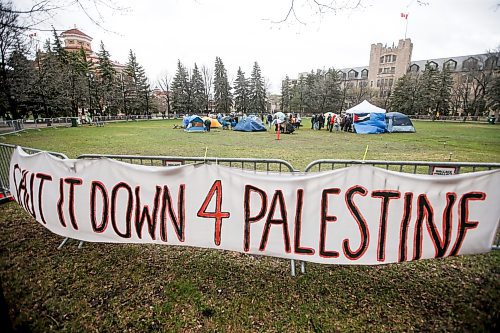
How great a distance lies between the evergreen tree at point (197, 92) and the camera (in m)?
66.6

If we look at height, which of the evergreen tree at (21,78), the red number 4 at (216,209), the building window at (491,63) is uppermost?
the building window at (491,63)

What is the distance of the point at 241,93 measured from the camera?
2736 inches

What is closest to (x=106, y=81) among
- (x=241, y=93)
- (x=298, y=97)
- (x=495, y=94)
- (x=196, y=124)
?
(x=241, y=93)

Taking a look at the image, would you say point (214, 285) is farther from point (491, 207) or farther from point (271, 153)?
point (271, 153)

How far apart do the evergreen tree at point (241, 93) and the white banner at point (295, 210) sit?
68.6 metres

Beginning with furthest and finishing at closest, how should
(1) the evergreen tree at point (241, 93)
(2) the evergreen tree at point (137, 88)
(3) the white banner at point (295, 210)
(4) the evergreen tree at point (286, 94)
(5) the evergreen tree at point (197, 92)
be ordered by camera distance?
(4) the evergreen tree at point (286, 94)
(1) the evergreen tree at point (241, 93)
(5) the evergreen tree at point (197, 92)
(2) the evergreen tree at point (137, 88)
(3) the white banner at point (295, 210)

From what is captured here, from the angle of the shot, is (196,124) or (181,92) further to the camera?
(181,92)

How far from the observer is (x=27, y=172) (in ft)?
13.2

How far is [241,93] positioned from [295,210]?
6979 centimetres

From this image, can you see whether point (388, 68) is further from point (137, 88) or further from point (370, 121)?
point (137, 88)

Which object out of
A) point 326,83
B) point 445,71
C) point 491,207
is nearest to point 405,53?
point 445,71

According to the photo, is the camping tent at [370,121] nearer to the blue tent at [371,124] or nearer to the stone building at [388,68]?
the blue tent at [371,124]

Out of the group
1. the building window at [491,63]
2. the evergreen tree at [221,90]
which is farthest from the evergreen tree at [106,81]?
the building window at [491,63]

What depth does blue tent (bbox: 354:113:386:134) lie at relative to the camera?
77.3 ft
